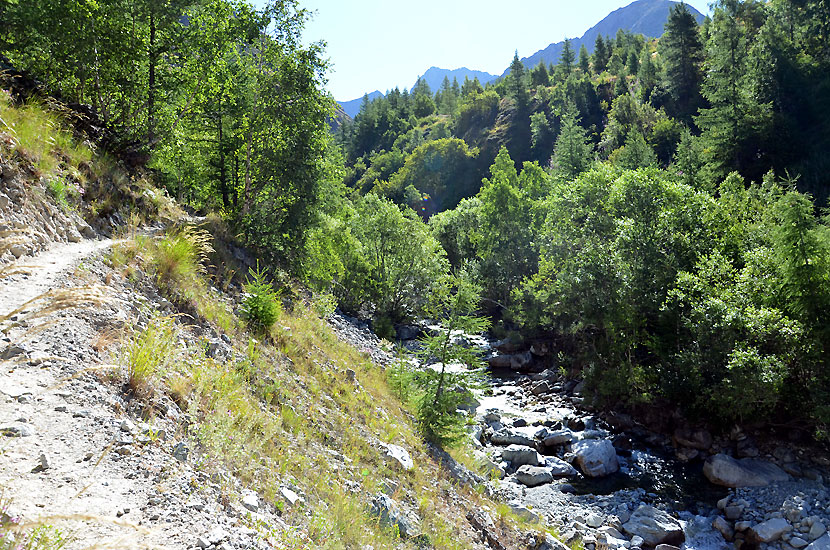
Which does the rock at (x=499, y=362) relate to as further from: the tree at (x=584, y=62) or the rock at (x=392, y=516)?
the tree at (x=584, y=62)

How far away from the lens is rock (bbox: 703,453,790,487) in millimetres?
18188

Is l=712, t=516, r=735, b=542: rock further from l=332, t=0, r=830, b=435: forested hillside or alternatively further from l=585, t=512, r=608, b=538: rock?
l=332, t=0, r=830, b=435: forested hillside

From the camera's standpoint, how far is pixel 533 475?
748 inches

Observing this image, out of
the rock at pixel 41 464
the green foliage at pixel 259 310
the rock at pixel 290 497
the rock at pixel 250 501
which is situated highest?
the rock at pixel 41 464

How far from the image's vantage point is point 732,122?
143ft

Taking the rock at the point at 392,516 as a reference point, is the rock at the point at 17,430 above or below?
above

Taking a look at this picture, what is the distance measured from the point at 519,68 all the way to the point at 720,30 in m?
69.9

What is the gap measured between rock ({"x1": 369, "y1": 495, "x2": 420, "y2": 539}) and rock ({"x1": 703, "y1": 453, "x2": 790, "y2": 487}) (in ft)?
53.1

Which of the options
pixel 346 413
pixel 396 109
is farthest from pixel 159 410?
pixel 396 109

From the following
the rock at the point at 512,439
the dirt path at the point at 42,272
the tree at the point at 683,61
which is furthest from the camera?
the tree at the point at 683,61

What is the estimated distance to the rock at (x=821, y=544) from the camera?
14.6m

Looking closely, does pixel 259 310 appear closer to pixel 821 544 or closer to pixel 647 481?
pixel 647 481

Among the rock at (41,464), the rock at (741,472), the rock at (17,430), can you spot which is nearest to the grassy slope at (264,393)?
the rock at (17,430)

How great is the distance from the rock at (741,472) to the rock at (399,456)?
48.5 feet
